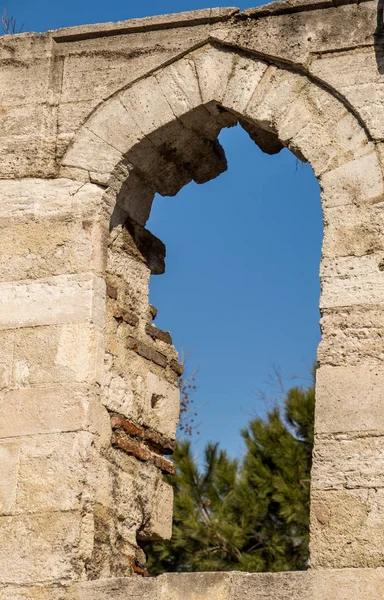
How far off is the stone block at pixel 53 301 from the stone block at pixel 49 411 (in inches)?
13.5

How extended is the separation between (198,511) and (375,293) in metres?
7.50

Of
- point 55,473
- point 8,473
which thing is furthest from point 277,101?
point 8,473

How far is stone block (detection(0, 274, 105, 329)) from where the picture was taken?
19.6ft

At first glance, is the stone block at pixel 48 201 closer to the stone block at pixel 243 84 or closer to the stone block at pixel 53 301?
the stone block at pixel 53 301

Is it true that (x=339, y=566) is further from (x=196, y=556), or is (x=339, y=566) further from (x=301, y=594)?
(x=196, y=556)

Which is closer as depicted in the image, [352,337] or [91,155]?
[352,337]

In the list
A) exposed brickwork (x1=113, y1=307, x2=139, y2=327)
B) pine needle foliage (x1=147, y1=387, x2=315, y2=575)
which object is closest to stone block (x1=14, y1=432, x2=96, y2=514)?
exposed brickwork (x1=113, y1=307, x2=139, y2=327)

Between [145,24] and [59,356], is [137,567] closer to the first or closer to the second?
[59,356]

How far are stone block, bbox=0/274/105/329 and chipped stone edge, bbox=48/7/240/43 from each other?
4.35 feet

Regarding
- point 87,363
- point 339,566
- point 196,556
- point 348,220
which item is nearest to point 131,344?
point 87,363

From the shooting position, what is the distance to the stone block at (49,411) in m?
5.78

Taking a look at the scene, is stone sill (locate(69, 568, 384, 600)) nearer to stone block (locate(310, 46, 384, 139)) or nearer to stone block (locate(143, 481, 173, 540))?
stone block (locate(143, 481, 173, 540))

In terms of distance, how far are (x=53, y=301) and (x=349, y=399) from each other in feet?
4.97

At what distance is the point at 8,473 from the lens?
5777 millimetres
